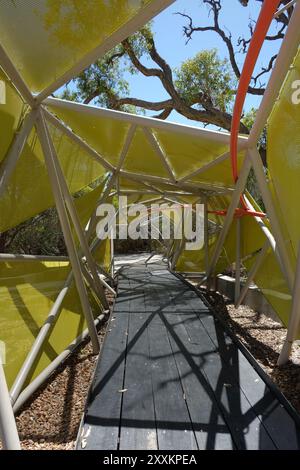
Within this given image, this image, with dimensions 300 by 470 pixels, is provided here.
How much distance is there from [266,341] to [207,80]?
10049 mm

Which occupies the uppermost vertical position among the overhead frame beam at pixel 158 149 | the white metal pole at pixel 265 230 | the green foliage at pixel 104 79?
the green foliage at pixel 104 79

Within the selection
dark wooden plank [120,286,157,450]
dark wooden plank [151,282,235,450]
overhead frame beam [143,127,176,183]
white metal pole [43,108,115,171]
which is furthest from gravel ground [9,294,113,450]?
overhead frame beam [143,127,176,183]

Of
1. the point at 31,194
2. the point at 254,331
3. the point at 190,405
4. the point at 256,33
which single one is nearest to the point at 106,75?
A: the point at 31,194

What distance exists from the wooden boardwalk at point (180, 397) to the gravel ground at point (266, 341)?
64cm

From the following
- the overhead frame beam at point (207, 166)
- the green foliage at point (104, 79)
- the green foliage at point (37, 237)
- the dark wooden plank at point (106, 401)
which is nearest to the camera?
the dark wooden plank at point (106, 401)

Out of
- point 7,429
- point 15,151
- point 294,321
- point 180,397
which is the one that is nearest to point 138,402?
point 180,397

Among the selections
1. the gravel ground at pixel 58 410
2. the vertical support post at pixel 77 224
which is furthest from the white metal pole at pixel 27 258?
the gravel ground at pixel 58 410

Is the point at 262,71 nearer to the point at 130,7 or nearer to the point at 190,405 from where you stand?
the point at 130,7

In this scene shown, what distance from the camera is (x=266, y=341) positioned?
6.21 metres

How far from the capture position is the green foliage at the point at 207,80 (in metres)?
12.8

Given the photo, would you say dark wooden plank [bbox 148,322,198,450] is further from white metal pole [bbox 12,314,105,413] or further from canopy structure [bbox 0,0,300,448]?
white metal pole [bbox 12,314,105,413]

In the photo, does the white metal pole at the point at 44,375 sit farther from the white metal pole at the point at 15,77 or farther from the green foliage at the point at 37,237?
the green foliage at the point at 37,237

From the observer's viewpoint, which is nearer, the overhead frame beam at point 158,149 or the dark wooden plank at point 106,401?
the dark wooden plank at point 106,401

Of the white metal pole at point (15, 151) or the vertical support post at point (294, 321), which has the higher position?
the white metal pole at point (15, 151)
